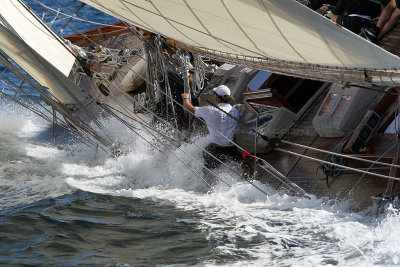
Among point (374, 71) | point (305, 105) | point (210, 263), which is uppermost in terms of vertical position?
Result: point (374, 71)

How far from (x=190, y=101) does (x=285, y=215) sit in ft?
9.46

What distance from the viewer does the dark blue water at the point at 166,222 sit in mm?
6555

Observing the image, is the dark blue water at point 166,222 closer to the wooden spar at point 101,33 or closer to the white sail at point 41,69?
the white sail at point 41,69

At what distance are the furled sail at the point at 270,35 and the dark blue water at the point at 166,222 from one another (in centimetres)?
131

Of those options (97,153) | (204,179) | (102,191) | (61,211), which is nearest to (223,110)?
(204,179)

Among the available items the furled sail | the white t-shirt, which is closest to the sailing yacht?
the furled sail

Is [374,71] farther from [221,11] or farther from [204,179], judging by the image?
[204,179]

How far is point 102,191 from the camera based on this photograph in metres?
9.14

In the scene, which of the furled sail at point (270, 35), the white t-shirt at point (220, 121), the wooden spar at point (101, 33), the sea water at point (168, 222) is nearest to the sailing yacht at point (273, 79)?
the furled sail at point (270, 35)

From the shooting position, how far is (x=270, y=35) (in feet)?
23.8

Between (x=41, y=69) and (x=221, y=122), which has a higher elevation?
(x=41, y=69)

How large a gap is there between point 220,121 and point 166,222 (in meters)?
1.91

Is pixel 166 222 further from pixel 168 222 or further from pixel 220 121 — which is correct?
pixel 220 121

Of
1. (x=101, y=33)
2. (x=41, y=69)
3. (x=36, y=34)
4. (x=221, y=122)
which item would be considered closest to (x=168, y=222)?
(x=221, y=122)
